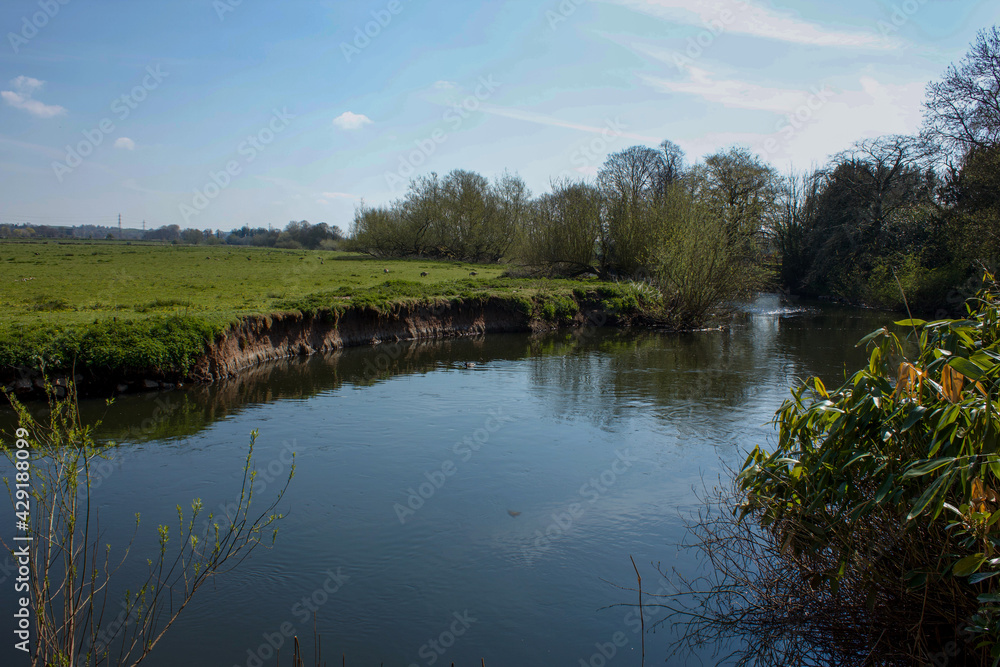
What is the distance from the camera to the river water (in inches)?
206

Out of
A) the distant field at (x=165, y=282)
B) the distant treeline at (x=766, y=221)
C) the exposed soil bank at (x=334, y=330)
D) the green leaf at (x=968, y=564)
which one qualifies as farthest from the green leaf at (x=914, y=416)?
the distant treeline at (x=766, y=221)

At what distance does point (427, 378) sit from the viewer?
15992mm

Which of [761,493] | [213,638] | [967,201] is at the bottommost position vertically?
[213,638]

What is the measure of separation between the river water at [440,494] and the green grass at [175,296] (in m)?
1.26

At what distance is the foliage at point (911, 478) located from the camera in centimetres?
310

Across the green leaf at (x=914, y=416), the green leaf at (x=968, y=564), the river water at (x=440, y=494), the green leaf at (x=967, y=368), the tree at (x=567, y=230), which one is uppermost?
the tree at (x=567, y=230)

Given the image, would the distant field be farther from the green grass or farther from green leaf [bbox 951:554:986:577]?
green leaf [bbox 951:554:986:577]

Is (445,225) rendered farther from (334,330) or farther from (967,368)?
(967,368)

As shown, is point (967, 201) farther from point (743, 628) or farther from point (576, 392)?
point (743, 628)

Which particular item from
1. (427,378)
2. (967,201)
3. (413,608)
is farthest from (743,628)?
(967,201)

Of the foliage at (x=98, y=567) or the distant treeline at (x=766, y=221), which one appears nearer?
the foliage at (x=98, y=567)

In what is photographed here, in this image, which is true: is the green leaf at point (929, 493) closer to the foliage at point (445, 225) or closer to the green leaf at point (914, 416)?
the green leaf at point (914, 416)

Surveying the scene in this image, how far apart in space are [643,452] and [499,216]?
3976cm

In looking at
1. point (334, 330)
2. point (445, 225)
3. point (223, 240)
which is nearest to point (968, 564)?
point (334, 330)
